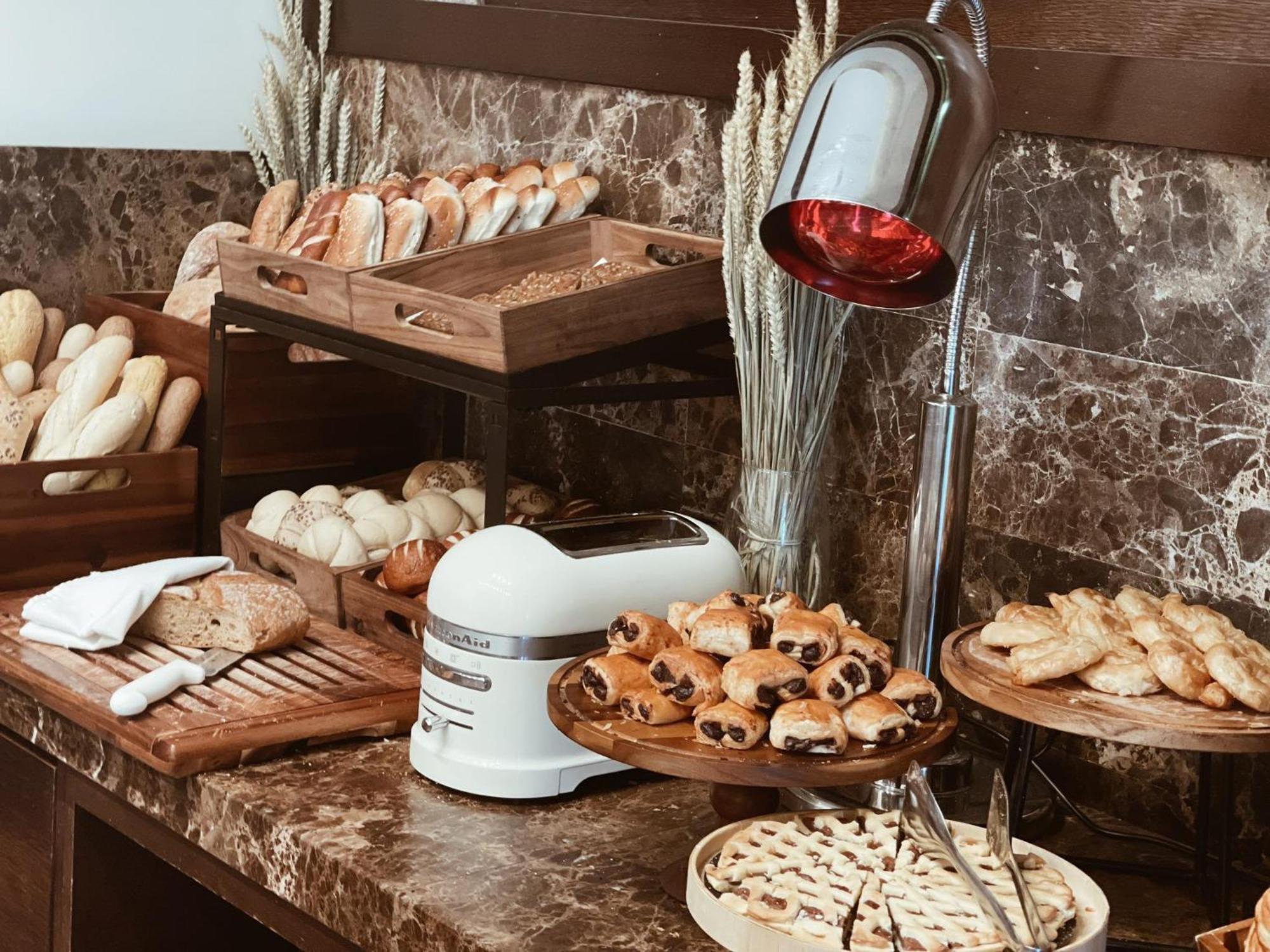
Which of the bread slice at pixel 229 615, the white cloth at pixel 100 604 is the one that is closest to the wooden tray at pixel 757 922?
the bread slice at pixel 229 615

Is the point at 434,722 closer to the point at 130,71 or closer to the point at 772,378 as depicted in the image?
the point at 772,378

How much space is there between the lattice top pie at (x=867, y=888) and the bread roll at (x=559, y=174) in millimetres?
1137

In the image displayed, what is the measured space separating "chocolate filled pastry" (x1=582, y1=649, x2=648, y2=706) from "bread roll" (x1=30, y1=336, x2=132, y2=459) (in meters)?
1.03

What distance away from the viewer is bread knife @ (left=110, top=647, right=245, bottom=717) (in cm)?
164

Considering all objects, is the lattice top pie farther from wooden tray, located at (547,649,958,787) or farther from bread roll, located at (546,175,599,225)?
bread roll, located at (546,175,599,225)

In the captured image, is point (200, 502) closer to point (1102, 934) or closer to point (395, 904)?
point (395, 904)

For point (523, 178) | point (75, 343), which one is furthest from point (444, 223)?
point (75, 343)

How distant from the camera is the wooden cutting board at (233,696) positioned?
160 centimetres

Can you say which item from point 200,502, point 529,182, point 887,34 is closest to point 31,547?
point 200,502

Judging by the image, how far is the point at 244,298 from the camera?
2.09m

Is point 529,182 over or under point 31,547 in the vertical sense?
over

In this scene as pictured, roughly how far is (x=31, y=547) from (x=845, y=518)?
1060 mm

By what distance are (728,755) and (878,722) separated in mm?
138

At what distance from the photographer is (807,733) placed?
1.29 meters
